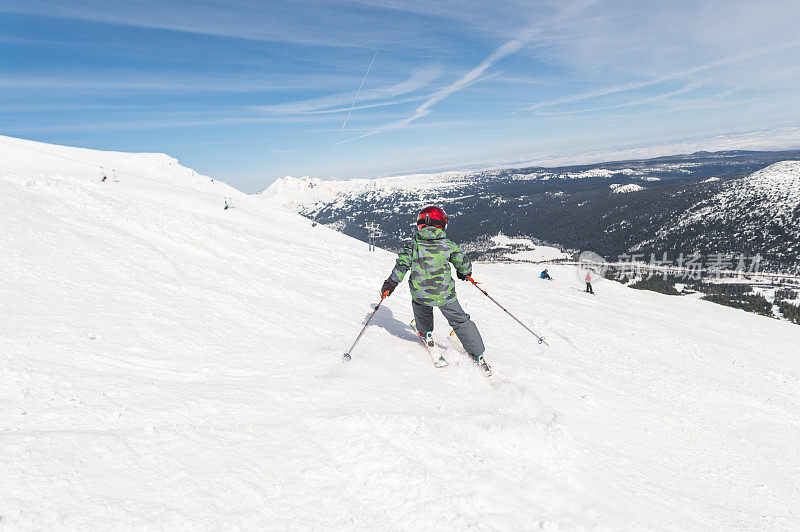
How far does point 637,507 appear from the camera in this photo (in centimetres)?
407

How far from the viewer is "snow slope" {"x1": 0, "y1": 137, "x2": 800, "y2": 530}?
3.14 meters

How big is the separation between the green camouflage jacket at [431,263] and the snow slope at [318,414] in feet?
4.03

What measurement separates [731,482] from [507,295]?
10241 millimetres

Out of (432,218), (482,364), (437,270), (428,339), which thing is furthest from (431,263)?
(482,364)

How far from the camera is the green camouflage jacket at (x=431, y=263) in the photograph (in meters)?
6.65

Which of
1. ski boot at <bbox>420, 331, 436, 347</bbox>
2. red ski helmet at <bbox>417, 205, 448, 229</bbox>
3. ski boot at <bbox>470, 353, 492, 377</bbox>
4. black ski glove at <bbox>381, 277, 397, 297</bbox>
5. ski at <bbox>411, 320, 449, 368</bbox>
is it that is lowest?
ski boot at <bbox>470, 353, 492, 377</bbox>

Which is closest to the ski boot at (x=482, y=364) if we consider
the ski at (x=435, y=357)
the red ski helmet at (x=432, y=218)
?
the ski at (x=435, y=357)

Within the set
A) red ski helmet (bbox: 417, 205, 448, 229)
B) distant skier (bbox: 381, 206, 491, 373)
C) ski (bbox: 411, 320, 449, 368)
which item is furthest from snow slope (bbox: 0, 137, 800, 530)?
red ski helmet (bbox: 417, 205, 448, 229)

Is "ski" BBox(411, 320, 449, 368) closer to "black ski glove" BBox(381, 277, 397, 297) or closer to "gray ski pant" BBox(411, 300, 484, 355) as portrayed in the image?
"gray ski pant" BBox(411, 300, 484, 355)

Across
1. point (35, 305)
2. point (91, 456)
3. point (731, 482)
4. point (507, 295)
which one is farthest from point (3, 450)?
point (507, 295)

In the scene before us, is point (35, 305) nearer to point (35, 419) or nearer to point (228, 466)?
point (35, 419)

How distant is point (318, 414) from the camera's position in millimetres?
4414

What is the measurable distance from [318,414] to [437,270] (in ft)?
10.7

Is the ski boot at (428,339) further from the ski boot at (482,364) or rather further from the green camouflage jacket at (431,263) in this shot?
the ski boot at (482,364)
